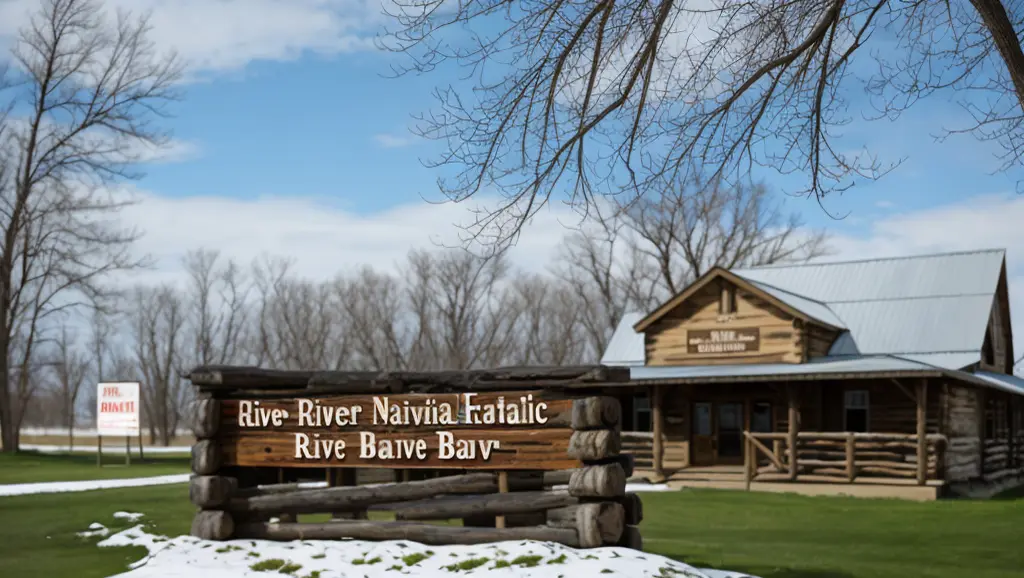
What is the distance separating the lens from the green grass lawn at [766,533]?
1316 cm

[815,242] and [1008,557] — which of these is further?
[815,242]

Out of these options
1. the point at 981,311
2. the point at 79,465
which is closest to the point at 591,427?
the point at 981,311

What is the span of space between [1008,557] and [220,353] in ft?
220

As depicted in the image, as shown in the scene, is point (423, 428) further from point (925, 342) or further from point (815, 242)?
point (815, 242)

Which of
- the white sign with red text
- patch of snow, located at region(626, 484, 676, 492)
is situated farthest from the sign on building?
the white sign with red text

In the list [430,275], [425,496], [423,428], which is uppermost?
[430,275]

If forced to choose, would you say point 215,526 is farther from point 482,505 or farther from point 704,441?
point 704,441

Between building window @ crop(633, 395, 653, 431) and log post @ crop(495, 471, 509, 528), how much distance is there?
67.6 feet

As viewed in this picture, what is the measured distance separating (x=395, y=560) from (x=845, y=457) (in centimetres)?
1899

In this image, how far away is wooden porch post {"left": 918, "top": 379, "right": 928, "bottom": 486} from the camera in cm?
2514

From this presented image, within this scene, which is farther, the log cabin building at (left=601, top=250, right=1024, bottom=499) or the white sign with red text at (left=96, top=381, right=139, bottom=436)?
the white sign with red text at (left=96, top=381, right=139, bottom=436)

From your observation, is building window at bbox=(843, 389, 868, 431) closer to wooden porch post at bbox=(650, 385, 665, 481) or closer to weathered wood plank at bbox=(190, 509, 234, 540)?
wooden porch post at bbox=(650, 385, 665, 481)

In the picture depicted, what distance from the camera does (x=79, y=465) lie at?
34938 millimetres

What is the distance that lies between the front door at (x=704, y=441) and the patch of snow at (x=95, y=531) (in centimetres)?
1769
